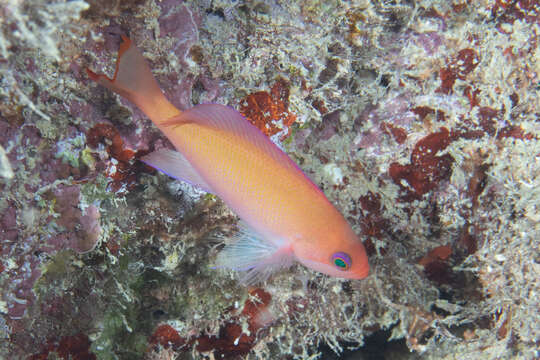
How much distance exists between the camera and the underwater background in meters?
2.66

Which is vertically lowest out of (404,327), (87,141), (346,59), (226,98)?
(404,327)

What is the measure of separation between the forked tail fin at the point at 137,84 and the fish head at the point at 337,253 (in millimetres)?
1435

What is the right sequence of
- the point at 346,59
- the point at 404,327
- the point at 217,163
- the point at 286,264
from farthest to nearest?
the point at 404,327, the point at 346,59, the point at 286,264, the point at 217,163

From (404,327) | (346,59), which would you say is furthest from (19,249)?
(404,327)

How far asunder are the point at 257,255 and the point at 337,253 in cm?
65

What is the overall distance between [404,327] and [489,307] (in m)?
1.02

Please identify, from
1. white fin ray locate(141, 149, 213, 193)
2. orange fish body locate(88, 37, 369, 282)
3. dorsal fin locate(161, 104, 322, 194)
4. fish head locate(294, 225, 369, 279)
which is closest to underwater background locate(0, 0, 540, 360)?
white fin ray locate(141, 149, 213, 193)

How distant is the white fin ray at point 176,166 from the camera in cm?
243

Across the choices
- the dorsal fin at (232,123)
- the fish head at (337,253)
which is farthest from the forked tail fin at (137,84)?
the fish head at (337,253)

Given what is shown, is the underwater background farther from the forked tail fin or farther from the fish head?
the fish head

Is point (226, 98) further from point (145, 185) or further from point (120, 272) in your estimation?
point (120, 272)

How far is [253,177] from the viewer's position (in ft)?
6.98

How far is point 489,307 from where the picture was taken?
3.68 metres

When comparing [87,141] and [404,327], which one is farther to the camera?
[404,327]
